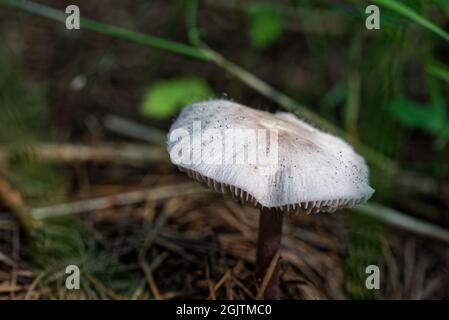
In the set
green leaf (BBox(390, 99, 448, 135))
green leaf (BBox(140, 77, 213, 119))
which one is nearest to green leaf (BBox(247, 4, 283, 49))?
green leaf (BBox(140, 77, 213, 119))

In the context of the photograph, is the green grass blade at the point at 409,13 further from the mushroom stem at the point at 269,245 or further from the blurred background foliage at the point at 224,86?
the mushroom stem at the point at 269,245

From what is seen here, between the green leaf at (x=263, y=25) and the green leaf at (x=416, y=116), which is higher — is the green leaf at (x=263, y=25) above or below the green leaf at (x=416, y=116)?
above

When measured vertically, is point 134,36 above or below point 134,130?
above

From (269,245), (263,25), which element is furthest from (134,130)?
(269,245)

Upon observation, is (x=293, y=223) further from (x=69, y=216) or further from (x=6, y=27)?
(x=6, y=27)

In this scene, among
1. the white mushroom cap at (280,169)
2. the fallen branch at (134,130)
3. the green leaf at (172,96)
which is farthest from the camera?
the fallen branch at (134,130)

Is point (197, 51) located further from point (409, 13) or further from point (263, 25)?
point (409, 13)

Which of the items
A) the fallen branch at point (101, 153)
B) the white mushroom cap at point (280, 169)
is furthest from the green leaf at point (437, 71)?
the fallen branch at point (101, 153)
